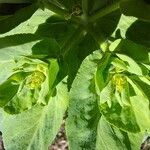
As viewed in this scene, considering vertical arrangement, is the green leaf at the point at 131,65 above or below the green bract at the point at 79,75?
above

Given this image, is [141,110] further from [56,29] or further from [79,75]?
[56,29]

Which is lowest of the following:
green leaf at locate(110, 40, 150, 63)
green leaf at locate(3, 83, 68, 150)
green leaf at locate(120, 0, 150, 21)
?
green leaf at locate(3, 83, 68, 150)

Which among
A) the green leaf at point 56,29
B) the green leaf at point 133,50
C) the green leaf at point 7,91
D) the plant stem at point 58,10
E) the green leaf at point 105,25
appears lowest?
the green leaf at point 7,91

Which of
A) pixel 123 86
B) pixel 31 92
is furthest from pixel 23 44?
pixel 123 86

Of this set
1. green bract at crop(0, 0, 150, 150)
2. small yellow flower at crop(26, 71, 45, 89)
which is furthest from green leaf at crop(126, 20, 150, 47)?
small yellow flower at crop(26, 71, 45, 89)

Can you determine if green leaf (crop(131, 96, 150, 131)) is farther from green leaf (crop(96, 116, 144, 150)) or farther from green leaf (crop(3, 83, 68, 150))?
green leaf (crop(3, 83, 68, 150))

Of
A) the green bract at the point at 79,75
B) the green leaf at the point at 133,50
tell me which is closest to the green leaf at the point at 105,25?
the green bract at the point at 79,75

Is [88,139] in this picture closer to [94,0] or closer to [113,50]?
[113,50]

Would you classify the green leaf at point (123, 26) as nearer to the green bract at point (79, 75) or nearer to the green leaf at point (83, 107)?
the green bract at point (79, 75)
